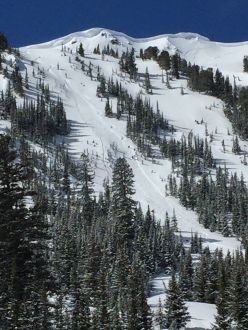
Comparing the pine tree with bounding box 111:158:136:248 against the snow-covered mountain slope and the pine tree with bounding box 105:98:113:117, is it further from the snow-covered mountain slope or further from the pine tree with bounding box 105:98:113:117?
the pine tree with bounding box 105:98:113:117

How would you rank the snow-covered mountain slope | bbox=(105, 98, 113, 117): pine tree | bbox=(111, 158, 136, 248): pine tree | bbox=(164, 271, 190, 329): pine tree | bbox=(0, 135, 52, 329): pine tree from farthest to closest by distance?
bbox=(105, 98, 113, 117): pine tree → the snow-covered mountain slope → bbox=(111, 158, 136, 248): pine tree → bbox=(164, 271, 190, 329): pine tree → bbox=(0, 135, 52, 329): pine tree

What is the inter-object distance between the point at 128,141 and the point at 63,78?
5513 centimetres

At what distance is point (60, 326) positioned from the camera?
18.2 meters

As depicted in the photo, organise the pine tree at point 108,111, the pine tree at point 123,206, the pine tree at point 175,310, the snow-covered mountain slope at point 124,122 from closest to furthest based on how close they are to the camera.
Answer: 1. the pine tree at point 175,310
2. the pine tree at point 123,206
3. the snow-covered mountain slope at point 124,122
4. the pine tree at point 108,111

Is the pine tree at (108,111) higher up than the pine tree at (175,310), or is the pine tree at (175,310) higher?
the pine tree at (108,111)

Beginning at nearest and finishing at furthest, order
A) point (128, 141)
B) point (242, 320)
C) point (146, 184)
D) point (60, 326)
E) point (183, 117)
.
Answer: point (60, 326)
point (242, 320)
point (146, 184)
point (128, 141)
point (183, 117)

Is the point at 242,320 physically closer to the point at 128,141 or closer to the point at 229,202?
the point at 229,202

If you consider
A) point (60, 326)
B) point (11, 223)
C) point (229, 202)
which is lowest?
point (229, 202)

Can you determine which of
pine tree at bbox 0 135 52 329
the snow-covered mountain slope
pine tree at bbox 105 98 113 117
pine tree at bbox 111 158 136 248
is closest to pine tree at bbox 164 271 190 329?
pine tree at bbox 0 135 52 329

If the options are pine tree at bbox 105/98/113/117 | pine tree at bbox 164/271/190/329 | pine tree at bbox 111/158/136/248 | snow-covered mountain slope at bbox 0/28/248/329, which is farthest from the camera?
pine tree at bbox 105/98/113/117

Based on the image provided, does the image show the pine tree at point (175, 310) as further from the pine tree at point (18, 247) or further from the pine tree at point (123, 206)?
the pine tree at point (123, 206)

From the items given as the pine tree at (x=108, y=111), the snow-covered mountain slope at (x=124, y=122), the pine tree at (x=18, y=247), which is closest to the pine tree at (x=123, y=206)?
the snow-covered mountain slope at (x=124, y=122)

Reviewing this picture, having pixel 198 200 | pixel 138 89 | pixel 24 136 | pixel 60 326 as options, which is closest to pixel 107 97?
pixel 138 89

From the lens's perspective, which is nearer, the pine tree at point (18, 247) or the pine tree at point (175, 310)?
the pine tree at point (18, 247)
